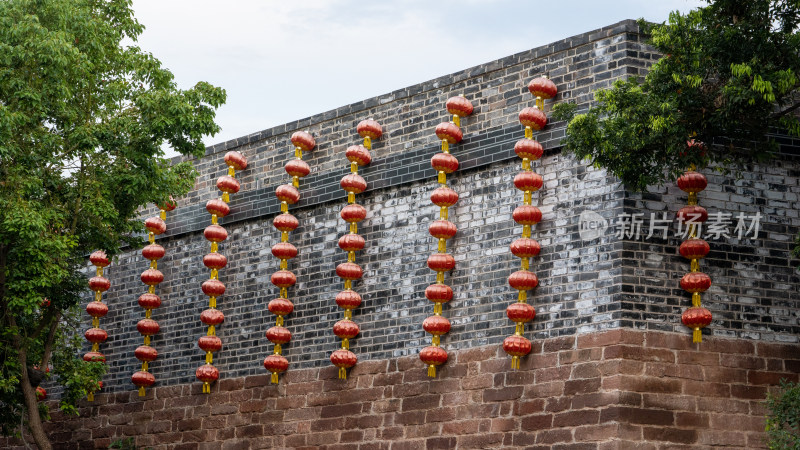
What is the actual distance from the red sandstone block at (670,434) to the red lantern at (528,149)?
312 centimetres

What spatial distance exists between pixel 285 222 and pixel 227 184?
4.43 ft

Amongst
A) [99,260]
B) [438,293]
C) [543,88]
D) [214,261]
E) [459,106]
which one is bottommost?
[438,293]

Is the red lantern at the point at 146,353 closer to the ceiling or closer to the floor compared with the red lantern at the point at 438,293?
closer to the ceiling

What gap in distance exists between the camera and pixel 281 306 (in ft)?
48.5

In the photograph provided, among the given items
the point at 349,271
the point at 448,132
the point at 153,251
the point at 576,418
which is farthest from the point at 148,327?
the point at 576,418

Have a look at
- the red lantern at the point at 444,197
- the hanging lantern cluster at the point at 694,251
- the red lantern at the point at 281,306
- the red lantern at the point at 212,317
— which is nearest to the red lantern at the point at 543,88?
the red lantern at the point at 444,197

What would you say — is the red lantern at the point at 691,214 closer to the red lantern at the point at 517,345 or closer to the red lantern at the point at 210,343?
the red lantern at the point at 517,345

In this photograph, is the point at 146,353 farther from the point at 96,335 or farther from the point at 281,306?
the point at 281,306

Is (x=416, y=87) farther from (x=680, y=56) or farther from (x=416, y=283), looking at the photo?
(x=680, y=56)

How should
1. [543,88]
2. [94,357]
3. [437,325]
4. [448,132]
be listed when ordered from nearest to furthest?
1. [543,88]
2. [437,325]
3. [448,132]
4. [94,357]

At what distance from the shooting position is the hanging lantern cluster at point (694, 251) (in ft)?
37.5

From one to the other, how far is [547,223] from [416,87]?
2784 mm

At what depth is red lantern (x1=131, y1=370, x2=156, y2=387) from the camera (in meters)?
16.4

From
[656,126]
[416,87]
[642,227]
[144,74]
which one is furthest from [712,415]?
[144,74]
